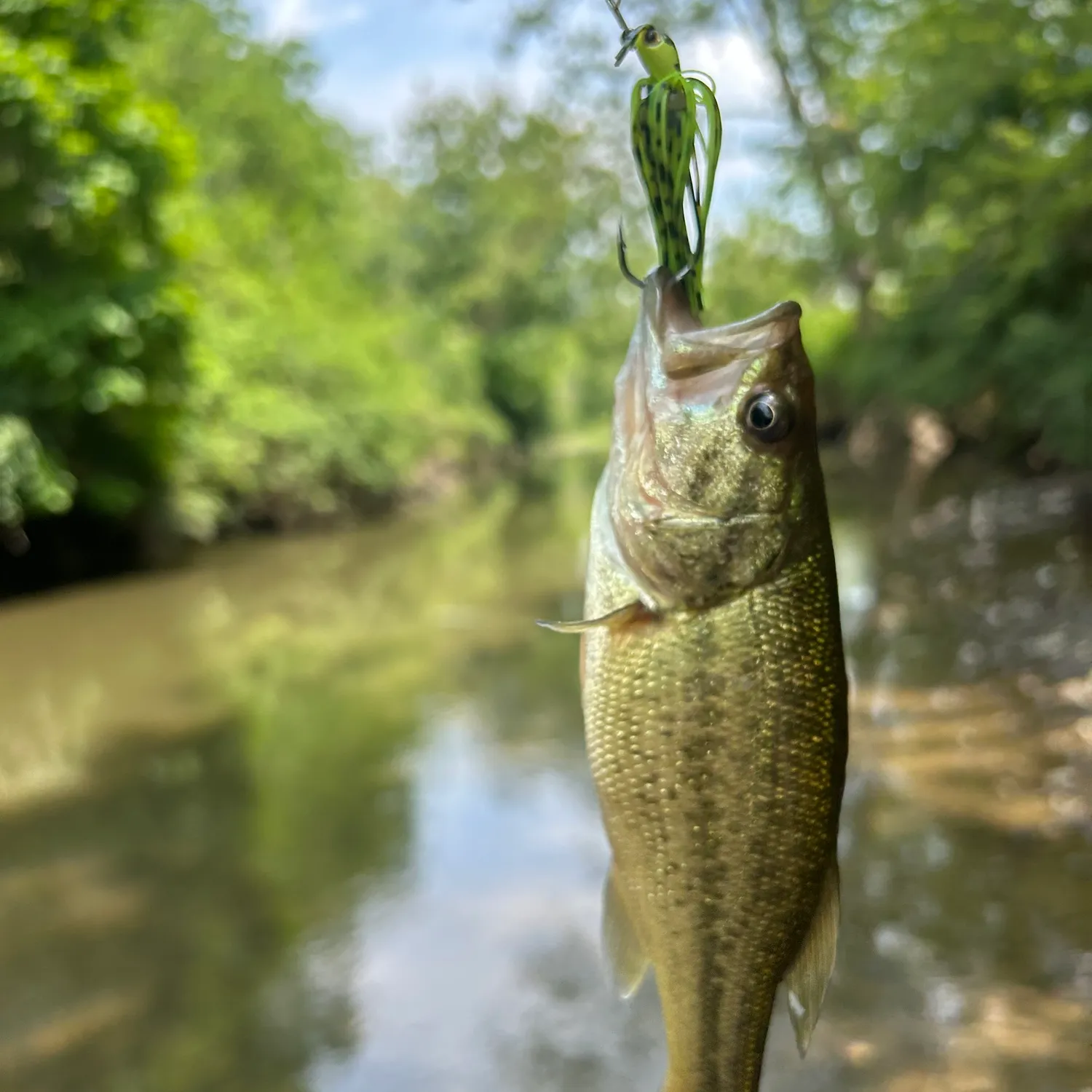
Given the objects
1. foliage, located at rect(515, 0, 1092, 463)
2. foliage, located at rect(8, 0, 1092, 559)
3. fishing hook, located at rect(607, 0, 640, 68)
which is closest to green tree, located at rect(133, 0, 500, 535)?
foliage, located at rect(8, 0, 1092, 559)

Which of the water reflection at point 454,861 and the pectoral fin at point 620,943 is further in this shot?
the water reflection at point 454,861

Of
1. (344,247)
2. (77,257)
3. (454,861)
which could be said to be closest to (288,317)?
(77,257)

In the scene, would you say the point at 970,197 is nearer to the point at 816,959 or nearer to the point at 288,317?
the point at 816,959

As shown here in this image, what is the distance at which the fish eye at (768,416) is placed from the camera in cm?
150

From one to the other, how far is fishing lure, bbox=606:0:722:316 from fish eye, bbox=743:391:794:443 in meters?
0.22

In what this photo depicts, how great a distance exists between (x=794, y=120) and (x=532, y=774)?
12996mm

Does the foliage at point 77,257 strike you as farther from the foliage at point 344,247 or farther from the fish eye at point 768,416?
the fish eye at point 768,416

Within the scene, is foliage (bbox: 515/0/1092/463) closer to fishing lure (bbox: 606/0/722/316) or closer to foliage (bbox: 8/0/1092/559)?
foliage (bbox: 8/0/1092/559)

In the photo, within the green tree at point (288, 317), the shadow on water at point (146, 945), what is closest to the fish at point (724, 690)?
the shadow on water at point (146, 945)

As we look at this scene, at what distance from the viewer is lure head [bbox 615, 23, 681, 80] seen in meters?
1.45

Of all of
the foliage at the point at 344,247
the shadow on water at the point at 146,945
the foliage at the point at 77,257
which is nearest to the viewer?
the shadow on water at the point at 146,945

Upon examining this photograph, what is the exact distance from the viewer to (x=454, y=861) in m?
5.11

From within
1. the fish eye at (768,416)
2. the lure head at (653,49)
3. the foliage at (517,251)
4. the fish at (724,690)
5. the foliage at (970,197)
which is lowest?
the fish at (724,690)

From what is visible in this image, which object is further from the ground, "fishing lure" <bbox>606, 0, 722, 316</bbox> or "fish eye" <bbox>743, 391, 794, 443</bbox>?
"fishing lure" <bbox>606, 0, 722, 316</bbox>
